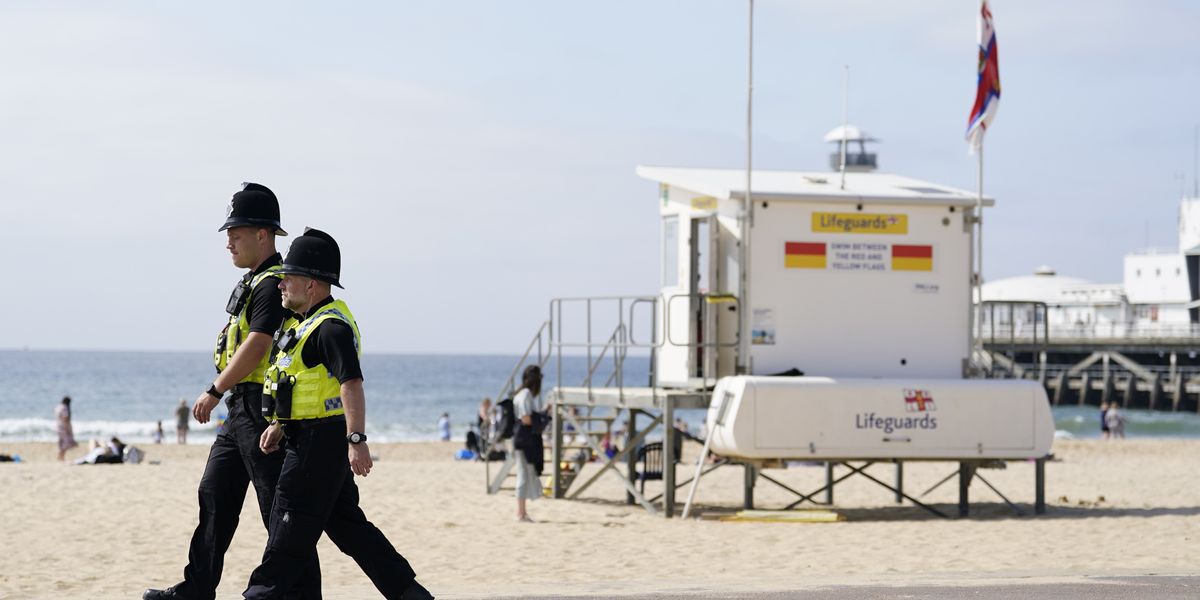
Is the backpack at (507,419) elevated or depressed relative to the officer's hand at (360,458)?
depressed

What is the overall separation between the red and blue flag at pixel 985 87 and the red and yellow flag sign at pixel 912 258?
5.48ft

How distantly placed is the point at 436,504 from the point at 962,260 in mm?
6405

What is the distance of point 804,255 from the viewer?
14766 mm

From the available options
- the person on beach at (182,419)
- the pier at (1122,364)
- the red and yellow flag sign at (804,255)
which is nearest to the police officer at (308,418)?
the red and yellow flag sign at (804,255)

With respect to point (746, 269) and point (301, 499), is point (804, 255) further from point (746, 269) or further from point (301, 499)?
point (301, 499)

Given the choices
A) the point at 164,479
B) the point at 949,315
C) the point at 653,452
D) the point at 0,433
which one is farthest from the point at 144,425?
the point at 949,315

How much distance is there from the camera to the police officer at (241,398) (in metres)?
6.16

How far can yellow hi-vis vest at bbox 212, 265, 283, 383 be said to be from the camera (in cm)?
629

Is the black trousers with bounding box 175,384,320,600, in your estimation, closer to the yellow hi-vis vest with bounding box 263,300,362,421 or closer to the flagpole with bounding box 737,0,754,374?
the yellow hi-vis vest with bounding box 263,300,362,421

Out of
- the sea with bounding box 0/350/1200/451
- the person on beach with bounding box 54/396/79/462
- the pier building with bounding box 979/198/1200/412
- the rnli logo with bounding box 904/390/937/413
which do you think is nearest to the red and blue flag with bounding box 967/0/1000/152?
the rnli logo with bounding box 904/390/937/413

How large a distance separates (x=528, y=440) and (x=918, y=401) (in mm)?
3805

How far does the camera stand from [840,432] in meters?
14.2

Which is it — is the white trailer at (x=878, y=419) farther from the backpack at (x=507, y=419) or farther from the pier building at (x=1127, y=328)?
the pier building at (x=1127, y=328)

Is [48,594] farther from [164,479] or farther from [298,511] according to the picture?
[164,479]
